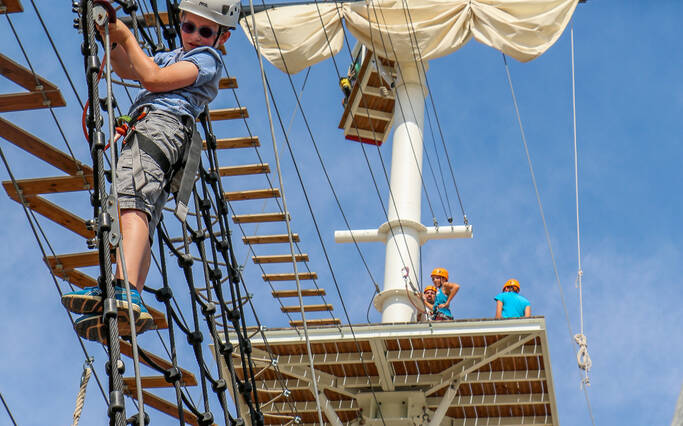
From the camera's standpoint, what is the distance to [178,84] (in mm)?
5047

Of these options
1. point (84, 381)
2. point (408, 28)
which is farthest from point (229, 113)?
point (84, 381)

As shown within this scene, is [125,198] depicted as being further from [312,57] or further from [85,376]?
[312,57]

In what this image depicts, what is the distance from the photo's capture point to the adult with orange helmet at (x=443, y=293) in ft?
40.9

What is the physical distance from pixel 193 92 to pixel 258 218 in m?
10.4

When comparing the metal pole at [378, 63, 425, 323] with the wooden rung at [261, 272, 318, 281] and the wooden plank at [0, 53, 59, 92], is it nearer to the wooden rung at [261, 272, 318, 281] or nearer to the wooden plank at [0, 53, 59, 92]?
the wooden rung at [261, 272, 318, 281]

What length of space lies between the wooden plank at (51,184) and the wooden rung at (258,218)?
260 inches

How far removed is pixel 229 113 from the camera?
15.0m

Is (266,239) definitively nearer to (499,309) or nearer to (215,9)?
(499,309)

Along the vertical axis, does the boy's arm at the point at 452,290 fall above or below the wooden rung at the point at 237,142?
below

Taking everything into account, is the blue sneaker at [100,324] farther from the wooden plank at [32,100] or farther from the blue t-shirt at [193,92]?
the wooden plank at [32,100]

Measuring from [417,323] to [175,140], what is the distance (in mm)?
7617

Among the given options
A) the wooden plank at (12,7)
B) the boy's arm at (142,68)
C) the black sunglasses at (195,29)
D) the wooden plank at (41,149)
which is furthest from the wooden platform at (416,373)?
the boy's arm at (142,68)

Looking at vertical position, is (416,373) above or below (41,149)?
above

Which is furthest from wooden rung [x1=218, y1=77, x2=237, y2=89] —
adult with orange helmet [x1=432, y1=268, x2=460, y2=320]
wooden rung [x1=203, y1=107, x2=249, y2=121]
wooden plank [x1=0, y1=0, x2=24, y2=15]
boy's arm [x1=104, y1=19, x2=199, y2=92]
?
boy's arm [x1=104, y1=19, x2=199, y2=92]
